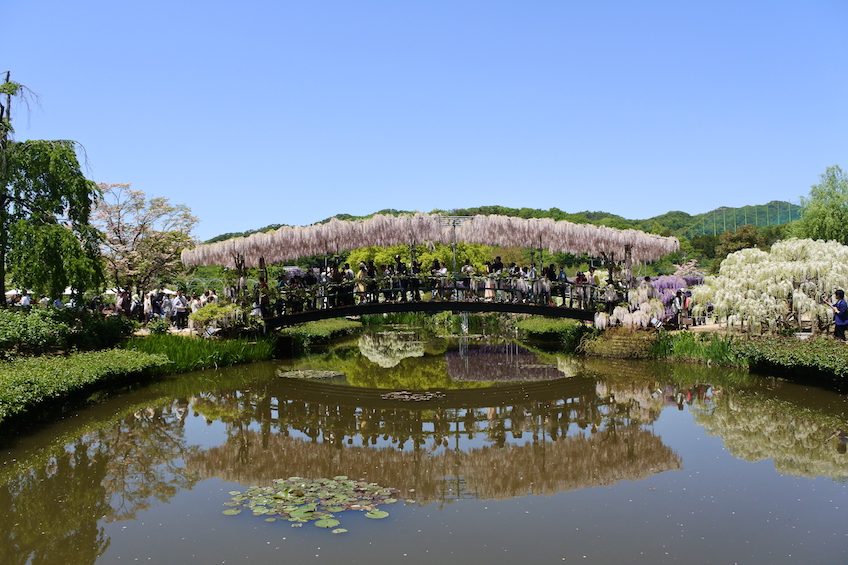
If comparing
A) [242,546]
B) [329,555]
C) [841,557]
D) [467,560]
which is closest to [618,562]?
[467,560]

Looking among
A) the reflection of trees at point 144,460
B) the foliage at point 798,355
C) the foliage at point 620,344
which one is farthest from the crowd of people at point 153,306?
the foliage at point 798,355

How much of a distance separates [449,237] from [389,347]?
16.1ft

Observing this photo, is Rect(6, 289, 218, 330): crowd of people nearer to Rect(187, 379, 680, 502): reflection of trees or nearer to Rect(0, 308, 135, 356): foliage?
Rect(0, 308, 135, 356): foliage

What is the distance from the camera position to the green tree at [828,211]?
1483 inches

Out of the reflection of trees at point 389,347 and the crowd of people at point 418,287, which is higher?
the crowd of people at point 418,287

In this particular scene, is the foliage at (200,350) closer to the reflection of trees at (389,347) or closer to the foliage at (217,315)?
the foliage at (217,315)

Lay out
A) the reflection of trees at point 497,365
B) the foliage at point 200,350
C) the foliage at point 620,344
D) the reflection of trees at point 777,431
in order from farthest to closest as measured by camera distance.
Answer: the foliage at point 620,344
the reflection of trees at point 497,365
the foliage at point 200,350
the reflection of trees at point 777,431

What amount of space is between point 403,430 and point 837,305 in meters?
10.9

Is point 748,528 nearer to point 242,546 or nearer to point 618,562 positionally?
point 618,562

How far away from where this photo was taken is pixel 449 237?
2081 centimetres

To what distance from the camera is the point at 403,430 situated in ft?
36.8

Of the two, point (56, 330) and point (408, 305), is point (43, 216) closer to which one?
point (56, 330)

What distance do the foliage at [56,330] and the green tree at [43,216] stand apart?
82 centimetres

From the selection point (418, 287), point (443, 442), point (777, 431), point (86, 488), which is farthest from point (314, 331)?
point (777, 431)
